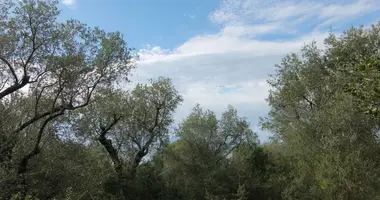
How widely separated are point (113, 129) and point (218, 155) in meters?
10.5

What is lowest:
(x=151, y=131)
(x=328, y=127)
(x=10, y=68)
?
(x=328, y=127)

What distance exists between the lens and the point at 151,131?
35.4 metres

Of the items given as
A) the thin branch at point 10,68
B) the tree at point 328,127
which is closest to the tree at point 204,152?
the tree at point 328,127

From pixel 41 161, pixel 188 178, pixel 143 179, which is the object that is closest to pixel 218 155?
pixel 188 178

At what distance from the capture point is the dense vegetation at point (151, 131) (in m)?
19.4

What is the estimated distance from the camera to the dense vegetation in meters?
19.4

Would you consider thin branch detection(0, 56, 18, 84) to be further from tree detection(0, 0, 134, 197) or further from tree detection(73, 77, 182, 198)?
tree detection(73, 77, 182, 198)

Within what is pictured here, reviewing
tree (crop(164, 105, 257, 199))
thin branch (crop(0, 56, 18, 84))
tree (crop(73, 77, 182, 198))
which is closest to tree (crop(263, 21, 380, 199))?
tree (crop(164, 105, 257, 199))

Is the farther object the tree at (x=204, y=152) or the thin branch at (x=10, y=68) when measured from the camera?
the tree at (x=204, y=152)

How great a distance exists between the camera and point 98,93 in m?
23.0

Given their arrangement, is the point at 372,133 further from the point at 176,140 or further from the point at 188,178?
the point at 176,140

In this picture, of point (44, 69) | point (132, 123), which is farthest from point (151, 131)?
point (44, 69)

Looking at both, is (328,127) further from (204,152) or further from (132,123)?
(132,123)

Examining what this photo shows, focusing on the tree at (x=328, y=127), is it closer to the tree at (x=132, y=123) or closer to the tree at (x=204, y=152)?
the tree at (x=204, y=152)
